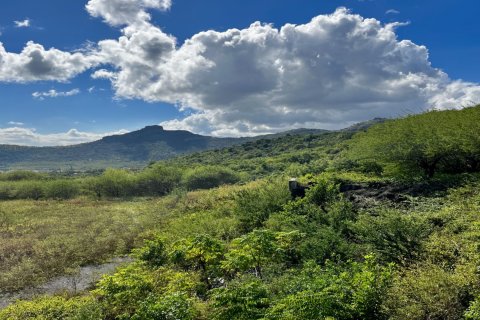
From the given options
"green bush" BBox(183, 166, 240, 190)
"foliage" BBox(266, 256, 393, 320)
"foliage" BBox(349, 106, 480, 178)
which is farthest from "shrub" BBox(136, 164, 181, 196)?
"foliage" BBox(266, 256, 393, 320)

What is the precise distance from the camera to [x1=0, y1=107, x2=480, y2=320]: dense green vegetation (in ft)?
28.6

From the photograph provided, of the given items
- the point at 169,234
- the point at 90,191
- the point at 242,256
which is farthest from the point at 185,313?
the point at 90,191

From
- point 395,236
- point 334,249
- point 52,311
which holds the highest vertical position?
point 395,236

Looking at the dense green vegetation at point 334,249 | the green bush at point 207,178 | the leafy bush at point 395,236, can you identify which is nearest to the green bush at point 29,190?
the green bush at point 207,178

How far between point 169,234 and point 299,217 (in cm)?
1085

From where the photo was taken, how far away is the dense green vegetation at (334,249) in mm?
8711

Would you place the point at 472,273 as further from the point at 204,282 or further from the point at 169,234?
the point at 169,234

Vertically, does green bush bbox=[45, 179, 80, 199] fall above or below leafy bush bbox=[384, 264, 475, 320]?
below

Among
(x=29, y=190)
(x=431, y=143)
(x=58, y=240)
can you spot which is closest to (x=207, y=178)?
(x=29, y=190)

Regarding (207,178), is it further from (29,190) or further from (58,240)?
(58,240)

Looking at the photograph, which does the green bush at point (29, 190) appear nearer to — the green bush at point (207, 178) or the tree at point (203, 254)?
the green bush at point (207, 178)

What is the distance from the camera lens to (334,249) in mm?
13375

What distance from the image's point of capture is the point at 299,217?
17781 millimetres

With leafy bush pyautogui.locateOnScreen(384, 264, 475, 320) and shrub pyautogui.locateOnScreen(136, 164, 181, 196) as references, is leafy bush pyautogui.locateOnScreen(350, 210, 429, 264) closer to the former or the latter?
leafy bush pyautogui.locateOnScreen(384, 264, 475, 320)
